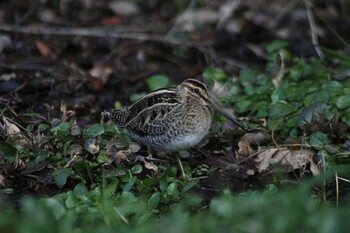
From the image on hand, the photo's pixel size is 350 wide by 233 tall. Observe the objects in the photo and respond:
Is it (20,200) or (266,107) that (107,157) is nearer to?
(20,200)

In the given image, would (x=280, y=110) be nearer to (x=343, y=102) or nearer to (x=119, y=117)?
(x=343, y=102)

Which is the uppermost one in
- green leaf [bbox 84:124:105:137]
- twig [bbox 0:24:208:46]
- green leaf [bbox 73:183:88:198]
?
green leaf [bbox 84:124:105:137]

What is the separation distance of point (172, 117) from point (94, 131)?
564 millimetres

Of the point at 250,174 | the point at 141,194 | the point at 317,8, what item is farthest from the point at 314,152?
the point at 317,8

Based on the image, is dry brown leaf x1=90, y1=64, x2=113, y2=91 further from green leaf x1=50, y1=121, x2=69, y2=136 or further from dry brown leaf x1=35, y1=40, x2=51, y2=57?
green leaf x1=50, y1=121, x2=69, y2=136

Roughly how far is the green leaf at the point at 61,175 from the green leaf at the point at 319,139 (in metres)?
1.78

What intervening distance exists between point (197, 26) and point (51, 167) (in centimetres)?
406

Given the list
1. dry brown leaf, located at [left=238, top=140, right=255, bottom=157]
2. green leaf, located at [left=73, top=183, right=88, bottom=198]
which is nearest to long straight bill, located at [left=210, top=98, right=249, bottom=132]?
dry brown leaf, located at [left=238, top=140, right=255, bottom=157]

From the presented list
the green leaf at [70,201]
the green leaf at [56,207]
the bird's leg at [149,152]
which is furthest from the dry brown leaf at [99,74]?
the green leaf at [56,207]

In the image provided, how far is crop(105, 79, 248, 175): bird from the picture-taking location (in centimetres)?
611

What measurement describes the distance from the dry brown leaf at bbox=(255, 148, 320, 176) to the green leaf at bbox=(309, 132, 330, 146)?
3.2 inches

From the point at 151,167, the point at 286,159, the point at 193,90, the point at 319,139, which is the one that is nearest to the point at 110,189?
the point at 151,167

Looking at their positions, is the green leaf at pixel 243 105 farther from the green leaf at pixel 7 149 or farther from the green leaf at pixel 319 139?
the green leaf at pixel 7 149

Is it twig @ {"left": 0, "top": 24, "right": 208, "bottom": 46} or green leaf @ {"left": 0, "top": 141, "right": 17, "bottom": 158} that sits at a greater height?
green leaf @ {"left": 0, "top": 141, "right": 17, "bottom": 158}
